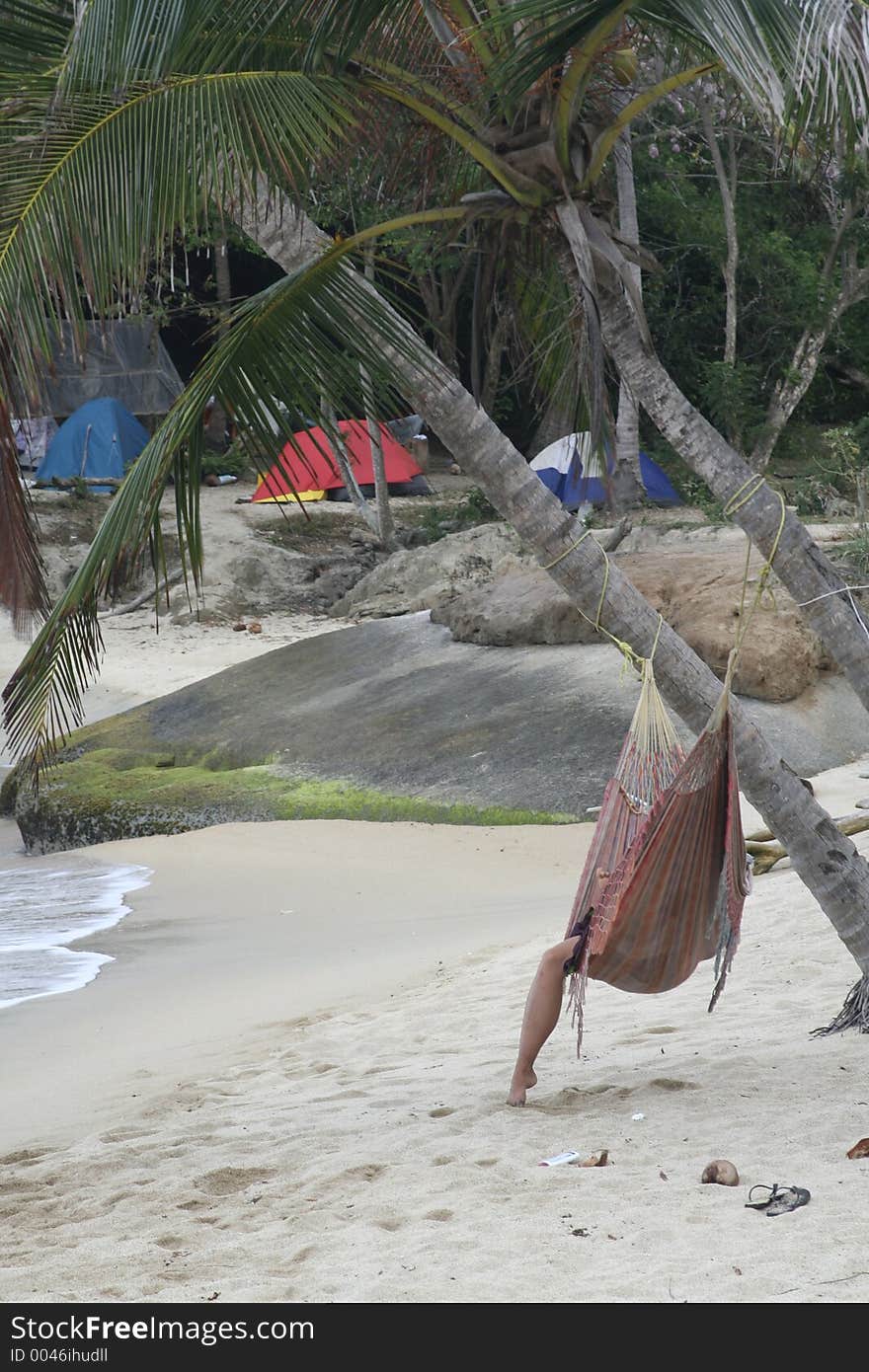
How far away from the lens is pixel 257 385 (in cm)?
335

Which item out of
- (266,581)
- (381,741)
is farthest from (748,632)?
(266,581)

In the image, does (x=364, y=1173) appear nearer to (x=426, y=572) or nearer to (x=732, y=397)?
(x=426, y=572)

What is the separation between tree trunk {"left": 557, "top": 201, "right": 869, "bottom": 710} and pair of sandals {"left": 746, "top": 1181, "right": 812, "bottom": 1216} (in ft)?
4.90

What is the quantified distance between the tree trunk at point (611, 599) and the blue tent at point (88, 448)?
45.5 feet

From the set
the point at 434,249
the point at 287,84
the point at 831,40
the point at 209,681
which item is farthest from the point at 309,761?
the point at 831,40

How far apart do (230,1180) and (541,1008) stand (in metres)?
0.81

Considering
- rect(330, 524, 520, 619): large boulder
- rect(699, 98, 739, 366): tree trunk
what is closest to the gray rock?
rect(330, 524, 520, 619): large boulder

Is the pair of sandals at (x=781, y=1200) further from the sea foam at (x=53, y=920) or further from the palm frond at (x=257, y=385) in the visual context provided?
the sea foam at (x=53, y=920)

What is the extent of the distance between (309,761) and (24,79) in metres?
5.41

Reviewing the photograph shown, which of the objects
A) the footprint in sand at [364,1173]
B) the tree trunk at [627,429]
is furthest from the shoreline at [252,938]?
the tree trunk at [627,429]

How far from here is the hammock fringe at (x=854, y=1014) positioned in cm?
368

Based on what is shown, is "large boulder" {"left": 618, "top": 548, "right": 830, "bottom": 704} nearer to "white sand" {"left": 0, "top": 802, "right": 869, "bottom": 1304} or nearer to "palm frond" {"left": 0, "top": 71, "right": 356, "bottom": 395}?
"white sand" {"left": 0, "top": 802, "right": 869, "bottom": 1304}

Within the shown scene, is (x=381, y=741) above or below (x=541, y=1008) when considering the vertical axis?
below

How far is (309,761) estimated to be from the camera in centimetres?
830
